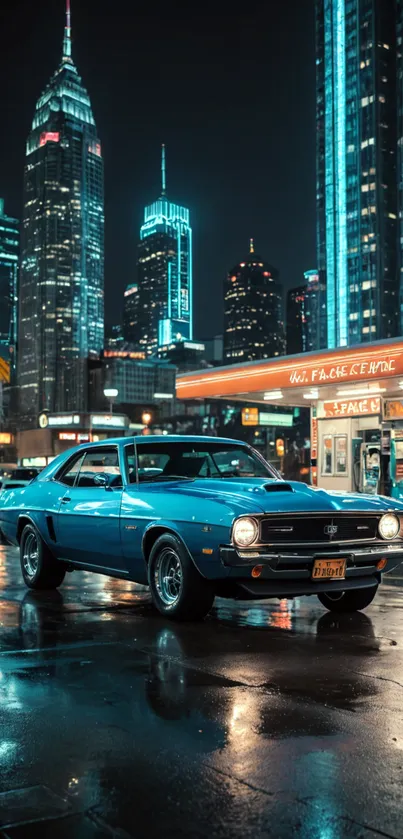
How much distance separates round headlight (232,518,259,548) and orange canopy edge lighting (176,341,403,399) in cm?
1261

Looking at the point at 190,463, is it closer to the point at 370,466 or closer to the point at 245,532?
the point at 245,532

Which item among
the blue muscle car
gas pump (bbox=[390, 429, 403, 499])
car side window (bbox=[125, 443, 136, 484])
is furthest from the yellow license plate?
gas pump (bbox=[390, 429, 403, 499])

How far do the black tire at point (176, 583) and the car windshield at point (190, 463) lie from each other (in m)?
0.95

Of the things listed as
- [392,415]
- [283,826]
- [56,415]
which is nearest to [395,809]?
[283,826]

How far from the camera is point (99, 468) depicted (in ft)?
30.8

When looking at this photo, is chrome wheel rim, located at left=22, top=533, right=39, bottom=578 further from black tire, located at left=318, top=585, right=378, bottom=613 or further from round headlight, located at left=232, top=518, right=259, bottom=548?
round headlight, located at left=232, top=518, right=259, bottom=548

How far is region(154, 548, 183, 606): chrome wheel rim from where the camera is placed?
24.5 feet

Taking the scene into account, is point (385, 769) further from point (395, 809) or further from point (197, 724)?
point (197, 724)

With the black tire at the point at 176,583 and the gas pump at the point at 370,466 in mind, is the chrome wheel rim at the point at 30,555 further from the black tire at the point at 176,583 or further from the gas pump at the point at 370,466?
the gas pump at the point at 370,466

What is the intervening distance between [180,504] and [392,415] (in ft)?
53.7

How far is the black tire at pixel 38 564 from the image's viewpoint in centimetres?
955

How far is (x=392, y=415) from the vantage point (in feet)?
75.0

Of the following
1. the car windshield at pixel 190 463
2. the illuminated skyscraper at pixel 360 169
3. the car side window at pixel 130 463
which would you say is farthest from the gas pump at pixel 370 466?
the illuminated skyscraper at pixel 360 169

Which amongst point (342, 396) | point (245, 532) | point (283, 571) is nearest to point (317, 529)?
point (283, 571)
